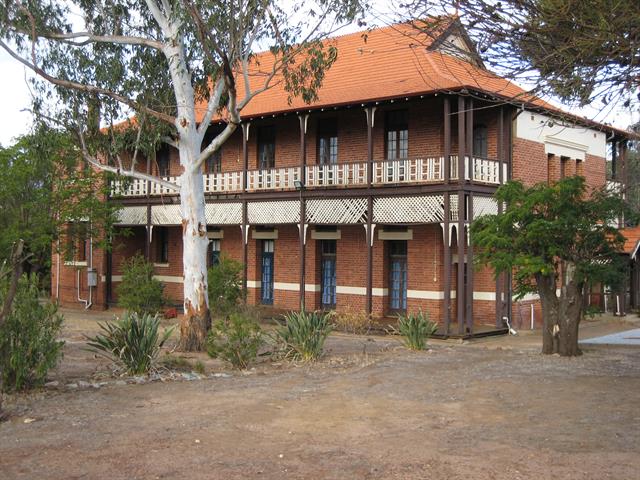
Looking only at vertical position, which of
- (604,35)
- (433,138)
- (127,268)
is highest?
(433,138)

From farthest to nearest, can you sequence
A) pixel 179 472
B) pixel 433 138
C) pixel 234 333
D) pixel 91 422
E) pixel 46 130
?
pixel 433 138, pixel 46 130, pixel 234 333, pixel 91 422, pixel 179 472

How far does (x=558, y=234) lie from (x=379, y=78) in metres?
9.61

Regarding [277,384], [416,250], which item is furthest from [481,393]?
[416,250]

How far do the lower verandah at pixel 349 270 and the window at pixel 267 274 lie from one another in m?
0.03

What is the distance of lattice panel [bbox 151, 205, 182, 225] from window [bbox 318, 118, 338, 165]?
17.5ft

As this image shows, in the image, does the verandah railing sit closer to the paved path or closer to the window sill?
the paved path

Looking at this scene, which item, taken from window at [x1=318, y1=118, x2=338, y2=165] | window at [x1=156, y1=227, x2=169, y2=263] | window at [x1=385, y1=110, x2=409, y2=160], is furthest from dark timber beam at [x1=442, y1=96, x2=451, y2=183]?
window at [x1=156, y1=227, x2=169, y2=263]

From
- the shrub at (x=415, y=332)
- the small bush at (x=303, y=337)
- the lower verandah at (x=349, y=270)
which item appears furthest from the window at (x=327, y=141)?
the small bush at (x=303, y=337)

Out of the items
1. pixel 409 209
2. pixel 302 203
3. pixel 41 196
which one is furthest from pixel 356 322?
pixel 41 196

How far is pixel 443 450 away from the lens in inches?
269

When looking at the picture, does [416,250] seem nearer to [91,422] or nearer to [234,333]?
[234,333]

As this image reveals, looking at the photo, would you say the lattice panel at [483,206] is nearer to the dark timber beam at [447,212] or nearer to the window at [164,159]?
the dark timber beam at [447,212]

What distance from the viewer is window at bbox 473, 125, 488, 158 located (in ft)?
66.7

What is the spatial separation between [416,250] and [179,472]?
15086 mm
